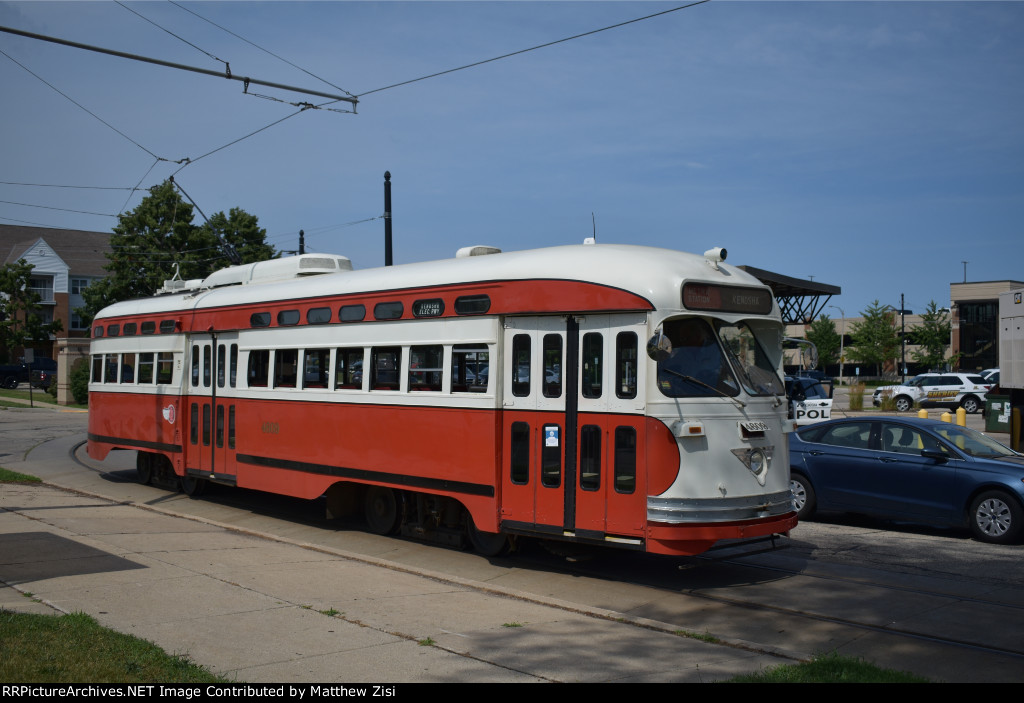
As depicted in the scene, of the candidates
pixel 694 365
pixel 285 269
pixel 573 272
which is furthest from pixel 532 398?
pixel 285 269

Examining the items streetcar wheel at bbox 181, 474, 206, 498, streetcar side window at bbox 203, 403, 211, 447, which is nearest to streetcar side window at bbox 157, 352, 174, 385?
streetcar side window at bbox 203, 403, 211, 447

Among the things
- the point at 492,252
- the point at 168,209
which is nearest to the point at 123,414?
the point at 492,252

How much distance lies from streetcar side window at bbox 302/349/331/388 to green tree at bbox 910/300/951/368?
66324 millimetres

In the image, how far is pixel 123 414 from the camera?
55.8 ft

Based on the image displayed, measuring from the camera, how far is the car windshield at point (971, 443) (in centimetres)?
1180

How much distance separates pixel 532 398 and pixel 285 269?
657 centimetres

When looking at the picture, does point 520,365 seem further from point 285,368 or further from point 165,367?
point 165,367

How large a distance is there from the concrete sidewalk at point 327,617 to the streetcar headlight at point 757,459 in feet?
6.01

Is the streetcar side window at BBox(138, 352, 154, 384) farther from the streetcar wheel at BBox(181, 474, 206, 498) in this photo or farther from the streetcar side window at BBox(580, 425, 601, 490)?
the streetcar side window at BBox(580, 425, 601, 490)

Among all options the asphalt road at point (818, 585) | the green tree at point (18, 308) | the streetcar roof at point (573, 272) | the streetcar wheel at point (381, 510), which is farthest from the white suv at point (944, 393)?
the green tree at point (18, 308)

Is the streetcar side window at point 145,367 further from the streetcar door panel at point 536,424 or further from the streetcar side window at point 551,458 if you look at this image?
the streetcar side window at point 551,458

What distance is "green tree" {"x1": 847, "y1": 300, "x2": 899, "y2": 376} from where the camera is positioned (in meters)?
71.1

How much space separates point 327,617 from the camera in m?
7.59
